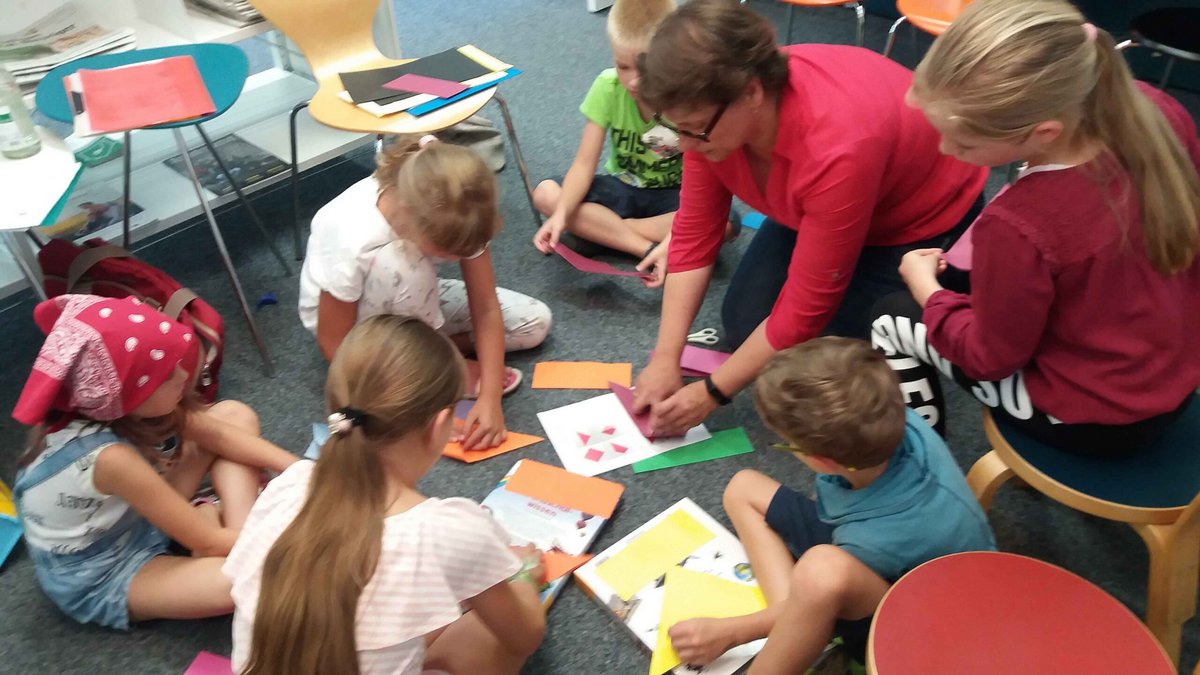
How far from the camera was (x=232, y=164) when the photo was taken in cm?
273

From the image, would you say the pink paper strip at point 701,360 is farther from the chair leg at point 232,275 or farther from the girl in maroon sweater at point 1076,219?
the chair leg at point 232,275

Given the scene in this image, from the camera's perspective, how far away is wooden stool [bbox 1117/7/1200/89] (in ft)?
8.31

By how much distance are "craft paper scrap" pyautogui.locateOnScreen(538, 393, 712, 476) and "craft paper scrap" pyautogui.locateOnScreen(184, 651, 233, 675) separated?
745 mm

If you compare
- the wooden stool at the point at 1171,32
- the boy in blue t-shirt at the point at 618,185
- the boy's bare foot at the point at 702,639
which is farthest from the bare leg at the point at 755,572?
the wooden stool at the point at 1171,32

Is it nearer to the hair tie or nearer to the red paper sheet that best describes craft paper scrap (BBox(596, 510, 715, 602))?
the hair tie

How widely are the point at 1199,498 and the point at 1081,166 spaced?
0.49 meters

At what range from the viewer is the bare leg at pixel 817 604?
4.21 feet

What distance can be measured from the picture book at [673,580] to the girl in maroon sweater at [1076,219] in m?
0.58

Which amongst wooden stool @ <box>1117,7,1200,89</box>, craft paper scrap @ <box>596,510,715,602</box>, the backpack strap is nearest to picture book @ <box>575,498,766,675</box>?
craft paper scrap @ <box>596,510,715,602</box>

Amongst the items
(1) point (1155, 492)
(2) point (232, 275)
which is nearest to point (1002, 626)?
(1) point (1155, 492)

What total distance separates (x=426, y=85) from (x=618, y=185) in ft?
1.97

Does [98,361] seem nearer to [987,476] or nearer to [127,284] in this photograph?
[127,284]

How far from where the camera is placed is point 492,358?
2.03m

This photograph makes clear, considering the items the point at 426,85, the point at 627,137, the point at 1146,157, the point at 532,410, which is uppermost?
the point at 1146,157
